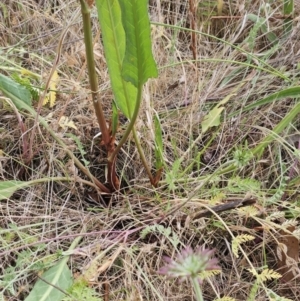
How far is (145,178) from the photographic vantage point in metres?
1.20

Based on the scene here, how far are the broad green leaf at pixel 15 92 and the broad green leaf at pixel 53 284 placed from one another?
377 millimetres

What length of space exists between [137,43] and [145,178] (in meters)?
0.35

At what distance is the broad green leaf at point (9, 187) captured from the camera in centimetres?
111

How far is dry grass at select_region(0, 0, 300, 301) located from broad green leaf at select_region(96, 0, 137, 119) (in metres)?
0.15

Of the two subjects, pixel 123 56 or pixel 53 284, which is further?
pixel 123 56

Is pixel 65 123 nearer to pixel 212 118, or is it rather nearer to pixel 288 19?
pixel 212 118

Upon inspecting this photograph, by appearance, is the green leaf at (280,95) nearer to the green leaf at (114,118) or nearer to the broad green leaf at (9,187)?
the green leaf at (114,118)

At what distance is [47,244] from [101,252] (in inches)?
4.2

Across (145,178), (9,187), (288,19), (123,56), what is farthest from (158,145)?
(288,19)

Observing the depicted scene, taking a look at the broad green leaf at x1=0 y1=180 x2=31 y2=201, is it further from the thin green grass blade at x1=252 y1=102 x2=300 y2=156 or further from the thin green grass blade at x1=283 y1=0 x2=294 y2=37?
the thin green grass blade at x1=283 y1=0 x2=294 y2=37

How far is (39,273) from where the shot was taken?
101 cm

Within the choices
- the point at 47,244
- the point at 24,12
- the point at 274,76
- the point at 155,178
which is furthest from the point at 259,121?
the point at 24,12

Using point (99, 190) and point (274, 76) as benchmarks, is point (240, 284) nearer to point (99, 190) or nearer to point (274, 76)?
point (99, 190)

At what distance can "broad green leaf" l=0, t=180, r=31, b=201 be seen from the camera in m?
1.11
